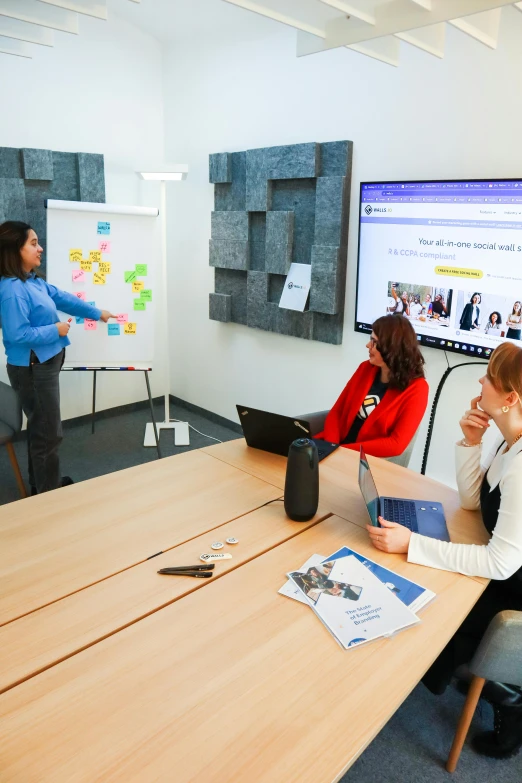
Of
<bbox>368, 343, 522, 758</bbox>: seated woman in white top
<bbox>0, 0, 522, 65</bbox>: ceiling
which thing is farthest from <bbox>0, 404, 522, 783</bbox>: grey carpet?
<bbox>0, 0, 522, 65</bbox>: ceiling

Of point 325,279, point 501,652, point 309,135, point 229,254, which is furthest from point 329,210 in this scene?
point 501,652

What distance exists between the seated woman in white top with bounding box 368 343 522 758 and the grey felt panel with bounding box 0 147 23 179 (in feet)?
11.0

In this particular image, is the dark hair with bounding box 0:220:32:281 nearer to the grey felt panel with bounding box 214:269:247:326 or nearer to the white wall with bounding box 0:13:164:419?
the white wall with bounding box 0:13:164:419

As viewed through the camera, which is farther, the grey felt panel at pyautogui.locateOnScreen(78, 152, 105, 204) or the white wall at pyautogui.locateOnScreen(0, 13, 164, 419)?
the grey felt panel at pyautogui.locateOnScreen(78, 152, 105, 204)

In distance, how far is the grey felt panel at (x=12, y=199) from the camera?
3723mm

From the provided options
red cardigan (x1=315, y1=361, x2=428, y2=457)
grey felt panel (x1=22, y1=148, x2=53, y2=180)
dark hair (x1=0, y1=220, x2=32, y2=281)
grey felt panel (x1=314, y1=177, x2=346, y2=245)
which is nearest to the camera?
red cardigan (x1=315, y1=361, x2=428, y2=457)

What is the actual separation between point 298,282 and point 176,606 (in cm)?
263

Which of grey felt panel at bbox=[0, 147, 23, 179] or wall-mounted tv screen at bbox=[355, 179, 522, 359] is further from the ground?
grey felt panel at bbox=[0, 147, 23, 179]

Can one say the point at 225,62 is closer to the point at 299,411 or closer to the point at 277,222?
the point at 277,222

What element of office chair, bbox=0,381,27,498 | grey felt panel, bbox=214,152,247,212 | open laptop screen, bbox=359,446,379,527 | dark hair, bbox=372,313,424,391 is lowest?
office chair, bbox=0,381,27,498

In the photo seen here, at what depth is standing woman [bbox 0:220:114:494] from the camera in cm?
286

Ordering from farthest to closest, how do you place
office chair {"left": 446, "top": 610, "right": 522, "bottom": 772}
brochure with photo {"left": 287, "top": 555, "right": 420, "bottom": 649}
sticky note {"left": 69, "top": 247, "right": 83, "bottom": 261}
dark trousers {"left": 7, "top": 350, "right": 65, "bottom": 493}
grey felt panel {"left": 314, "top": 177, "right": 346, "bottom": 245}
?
sticky note {"left": 69, "top": 247, "right": 83, "bottom": 261} < grey felt panel {"left": 314, "top": 177, "right": 346, "bottom": 245} < dark trousers {"left": 7, "top": 350, "right": 65, "bottom": 493} < office chair {"left": 446, "top": 610, "right": 522, "bottom": 772} < brochure with photo {"left": 287, "top": 555, "right": 420, "bottom": 649}

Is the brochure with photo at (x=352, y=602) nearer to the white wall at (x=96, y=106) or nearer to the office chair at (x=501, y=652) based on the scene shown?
the office chair at (x=501, y=652)

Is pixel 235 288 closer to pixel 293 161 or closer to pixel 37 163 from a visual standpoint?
pixel 293 161
